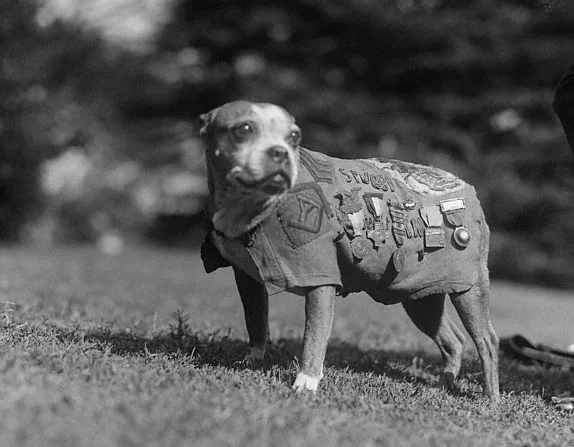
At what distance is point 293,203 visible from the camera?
425 centimetres

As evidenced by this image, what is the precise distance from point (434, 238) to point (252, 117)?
129 centimetres

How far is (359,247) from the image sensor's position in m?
4.39

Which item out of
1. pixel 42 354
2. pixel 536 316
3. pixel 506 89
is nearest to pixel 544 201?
pixel 506 89

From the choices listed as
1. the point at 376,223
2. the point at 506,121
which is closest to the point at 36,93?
the point at 506,121

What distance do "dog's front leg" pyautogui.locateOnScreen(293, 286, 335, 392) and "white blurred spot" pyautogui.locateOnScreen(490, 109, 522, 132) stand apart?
15140mm

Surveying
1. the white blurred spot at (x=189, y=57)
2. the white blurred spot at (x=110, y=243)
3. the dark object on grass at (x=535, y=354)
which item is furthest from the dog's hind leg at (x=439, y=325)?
the white blurred spot at (x=189, y=57)

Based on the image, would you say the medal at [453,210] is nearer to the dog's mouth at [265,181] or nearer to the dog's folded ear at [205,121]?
the dog's mouth at [265,181]

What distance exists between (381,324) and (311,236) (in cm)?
458

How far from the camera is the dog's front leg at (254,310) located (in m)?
4.88

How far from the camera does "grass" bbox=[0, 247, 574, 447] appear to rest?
10.3 feet

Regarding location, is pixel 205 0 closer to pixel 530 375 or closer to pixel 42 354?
pixel 530 375

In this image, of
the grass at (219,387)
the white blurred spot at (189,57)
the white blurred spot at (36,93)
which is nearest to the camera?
the grass at (219,387)

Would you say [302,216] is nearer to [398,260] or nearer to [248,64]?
[398,260]

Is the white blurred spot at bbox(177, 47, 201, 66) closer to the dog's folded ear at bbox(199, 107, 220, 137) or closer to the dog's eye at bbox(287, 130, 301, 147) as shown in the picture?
the dog's folded ear at bbox(199, 107, 220, 137)
